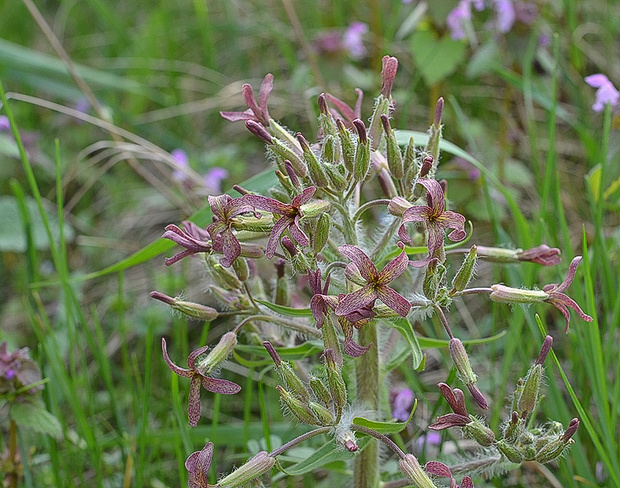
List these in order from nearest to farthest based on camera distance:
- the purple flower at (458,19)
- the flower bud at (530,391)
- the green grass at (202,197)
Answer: the flower bud at (530,391) → the green grass at (202,197) → the purple flower at (458,19)

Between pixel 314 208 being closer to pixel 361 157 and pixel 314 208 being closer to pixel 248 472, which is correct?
pixel 361 157

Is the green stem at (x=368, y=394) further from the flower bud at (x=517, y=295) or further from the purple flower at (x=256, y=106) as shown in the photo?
the purple flower at (x=256, y=106)

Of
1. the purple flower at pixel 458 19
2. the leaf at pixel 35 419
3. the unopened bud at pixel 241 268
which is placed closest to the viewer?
the unopened bud at pixel 241 268

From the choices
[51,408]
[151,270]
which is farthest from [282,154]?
[151,270]

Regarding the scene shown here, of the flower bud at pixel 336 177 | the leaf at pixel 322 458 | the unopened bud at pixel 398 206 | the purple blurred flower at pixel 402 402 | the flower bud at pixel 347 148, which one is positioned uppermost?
the flower bud at pixel 347 148

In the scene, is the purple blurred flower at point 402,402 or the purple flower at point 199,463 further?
the purple blurred flower at point 402,402

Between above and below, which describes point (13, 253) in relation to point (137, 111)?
below

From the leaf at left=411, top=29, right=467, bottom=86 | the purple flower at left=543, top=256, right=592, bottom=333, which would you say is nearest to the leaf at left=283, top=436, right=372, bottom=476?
the purple flower at left=543, top=256, right=592, bottom=333

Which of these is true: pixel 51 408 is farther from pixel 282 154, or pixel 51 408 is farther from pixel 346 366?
pixel 282 154

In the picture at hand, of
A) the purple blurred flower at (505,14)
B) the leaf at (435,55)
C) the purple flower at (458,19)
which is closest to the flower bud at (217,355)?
the leaf at (435,55)
